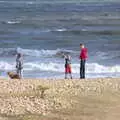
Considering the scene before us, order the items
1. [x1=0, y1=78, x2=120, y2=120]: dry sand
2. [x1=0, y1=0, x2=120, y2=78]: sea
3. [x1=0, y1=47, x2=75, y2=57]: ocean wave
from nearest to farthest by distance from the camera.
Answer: [x1=0, y1=78, x2=120, y2=120]: dry sand < [x1=0, y1=0, x2=120, y2=78]: sea < [x1=0, y1=47, x2=75, y2=57]: ocean wave

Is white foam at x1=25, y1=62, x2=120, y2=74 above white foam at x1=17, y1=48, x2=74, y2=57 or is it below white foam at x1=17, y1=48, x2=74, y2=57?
below

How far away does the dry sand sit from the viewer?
16375 millimetres

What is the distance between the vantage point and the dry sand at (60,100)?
645 inches

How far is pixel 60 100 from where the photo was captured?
17.6 m

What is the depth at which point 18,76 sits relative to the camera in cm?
2369

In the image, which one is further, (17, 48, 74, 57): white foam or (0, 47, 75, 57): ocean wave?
(17, 48, 74, 57): white foam

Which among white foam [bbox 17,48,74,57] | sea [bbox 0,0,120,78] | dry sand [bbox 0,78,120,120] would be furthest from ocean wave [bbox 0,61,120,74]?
dry sand [bbox 0,78,120,120]

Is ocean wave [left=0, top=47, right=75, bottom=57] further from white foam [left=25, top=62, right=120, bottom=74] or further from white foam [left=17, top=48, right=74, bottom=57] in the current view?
white foam [left=25, top=62, right=120, bottom=74]

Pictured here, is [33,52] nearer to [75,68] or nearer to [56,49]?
[56,49]

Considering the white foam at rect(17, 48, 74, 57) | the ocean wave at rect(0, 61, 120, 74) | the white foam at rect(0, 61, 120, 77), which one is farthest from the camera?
the white foam at rect(17, 48, 74, 57)

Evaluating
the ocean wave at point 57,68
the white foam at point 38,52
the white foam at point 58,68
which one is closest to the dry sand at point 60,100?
the white foam at point 58,68

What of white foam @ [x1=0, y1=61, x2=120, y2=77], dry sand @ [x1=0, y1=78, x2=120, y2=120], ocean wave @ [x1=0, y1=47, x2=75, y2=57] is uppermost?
ocean wave @ [x1=0, y1=47, x2=75, y2=57]

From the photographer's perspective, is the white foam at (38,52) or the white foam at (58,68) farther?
the white foam at (38,52)

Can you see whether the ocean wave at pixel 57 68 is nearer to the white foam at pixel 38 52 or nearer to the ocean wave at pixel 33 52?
the ocean wave at pixel 33 52
